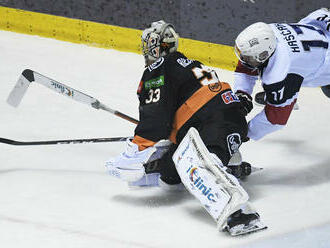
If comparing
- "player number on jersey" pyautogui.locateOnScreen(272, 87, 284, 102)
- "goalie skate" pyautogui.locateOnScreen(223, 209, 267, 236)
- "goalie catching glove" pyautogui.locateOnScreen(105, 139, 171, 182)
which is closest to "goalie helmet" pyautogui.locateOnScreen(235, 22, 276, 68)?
"player number on jersey" pyautogui.locateOnScreen(272, 87, 284, 102)

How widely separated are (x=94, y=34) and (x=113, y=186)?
2.83 metres

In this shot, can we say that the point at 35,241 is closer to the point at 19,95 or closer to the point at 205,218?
the point at 205,218

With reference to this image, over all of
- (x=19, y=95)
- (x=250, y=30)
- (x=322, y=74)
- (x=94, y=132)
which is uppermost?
(x=250, y=30)

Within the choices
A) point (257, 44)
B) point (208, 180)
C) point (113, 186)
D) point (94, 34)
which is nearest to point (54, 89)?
point (113, 186)

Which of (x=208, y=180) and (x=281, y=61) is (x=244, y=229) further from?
(x=281, y=61)

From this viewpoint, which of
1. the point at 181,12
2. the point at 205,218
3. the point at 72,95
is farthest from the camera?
the point at 181,12

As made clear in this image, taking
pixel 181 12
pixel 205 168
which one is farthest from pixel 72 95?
pixel 181 12

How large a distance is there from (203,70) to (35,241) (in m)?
1.06

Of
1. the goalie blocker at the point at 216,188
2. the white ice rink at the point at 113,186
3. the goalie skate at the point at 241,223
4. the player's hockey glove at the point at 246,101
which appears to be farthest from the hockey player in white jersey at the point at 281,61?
the goalie skate at the point at 241,223

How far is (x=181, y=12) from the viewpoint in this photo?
5777 mm

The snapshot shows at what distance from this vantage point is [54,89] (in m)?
4.07

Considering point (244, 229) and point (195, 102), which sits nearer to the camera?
point (244, 229)

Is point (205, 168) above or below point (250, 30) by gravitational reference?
below

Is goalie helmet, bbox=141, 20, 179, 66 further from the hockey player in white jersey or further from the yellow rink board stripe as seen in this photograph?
the yellow rink board stripe
